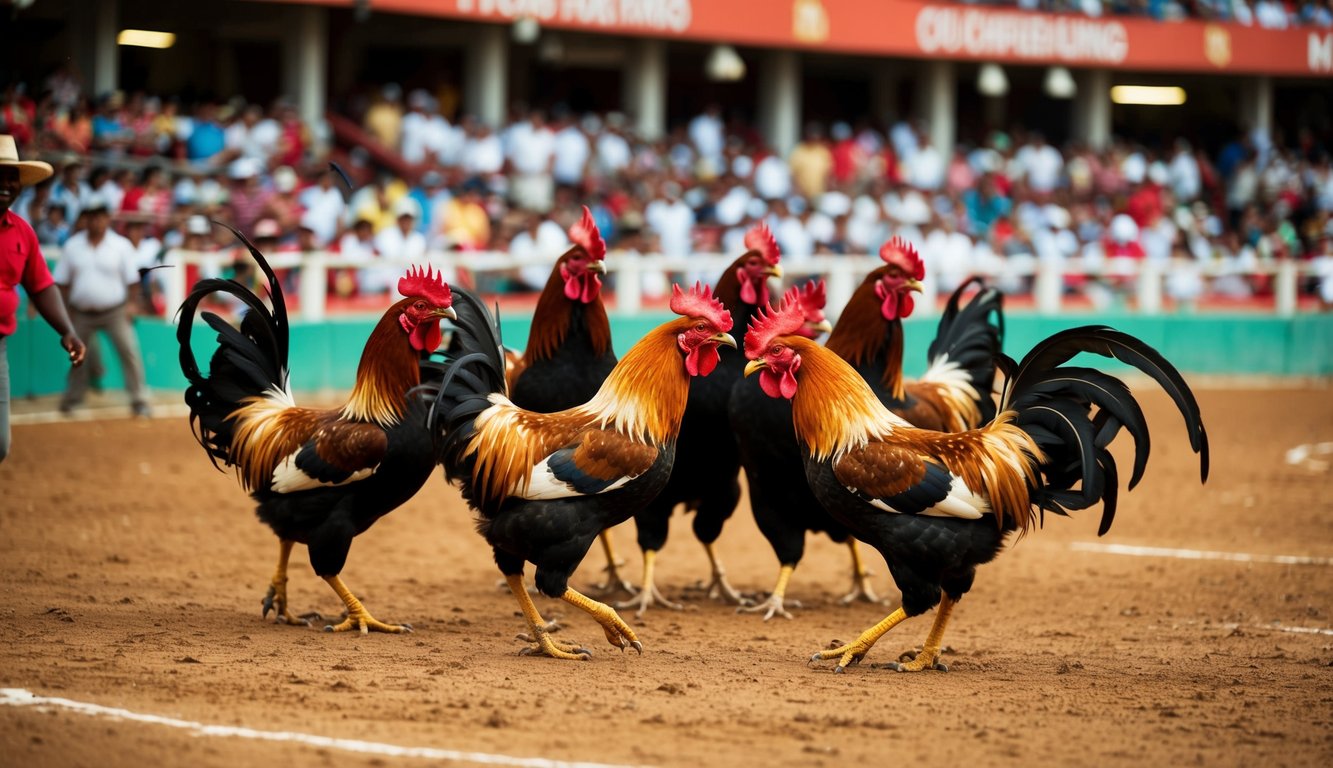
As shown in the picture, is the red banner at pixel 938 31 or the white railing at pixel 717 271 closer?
the white railing at pixel 717 271

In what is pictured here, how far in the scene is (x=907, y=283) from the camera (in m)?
8.80

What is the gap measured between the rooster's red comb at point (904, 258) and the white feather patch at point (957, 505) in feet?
A: 7.40

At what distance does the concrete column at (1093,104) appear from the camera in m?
A: 32.9

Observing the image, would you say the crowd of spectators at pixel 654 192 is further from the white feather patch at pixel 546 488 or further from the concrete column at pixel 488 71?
the white feather patch at pixel 546 488

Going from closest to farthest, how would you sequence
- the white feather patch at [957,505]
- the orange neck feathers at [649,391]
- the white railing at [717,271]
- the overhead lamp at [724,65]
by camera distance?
the white feather patch at [957,505]
the orange neck feathers at [649,391]
the white railing at [717,271]
the overhead lamp at [724,65]

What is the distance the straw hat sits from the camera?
7.84 meters

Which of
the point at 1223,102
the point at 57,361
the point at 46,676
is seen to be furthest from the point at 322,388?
the point at 1223,102

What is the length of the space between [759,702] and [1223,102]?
35.1 m

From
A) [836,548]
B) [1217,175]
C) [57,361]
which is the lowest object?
[836,548]

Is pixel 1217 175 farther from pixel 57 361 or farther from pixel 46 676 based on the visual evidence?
pixel 46 676

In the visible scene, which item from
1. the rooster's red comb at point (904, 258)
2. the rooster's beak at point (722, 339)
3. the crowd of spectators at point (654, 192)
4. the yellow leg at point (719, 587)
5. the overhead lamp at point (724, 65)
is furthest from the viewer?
the overhead lamp at point (724, 65)

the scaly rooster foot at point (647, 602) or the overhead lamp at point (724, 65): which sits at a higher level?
the overhead lamp at point (724, 65)

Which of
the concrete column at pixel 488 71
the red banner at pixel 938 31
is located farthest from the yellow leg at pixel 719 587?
the concrete column at pixel 488 71

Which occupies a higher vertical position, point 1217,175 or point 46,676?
point 1217,175
